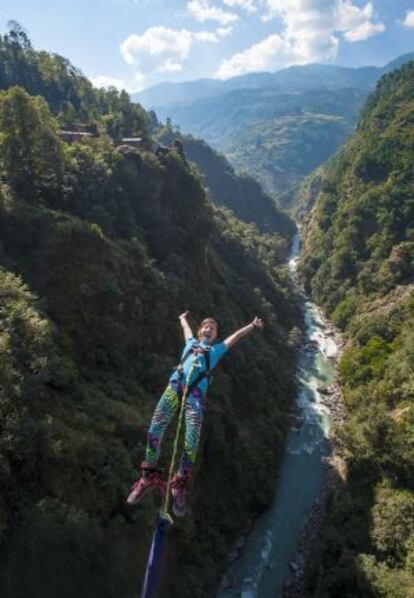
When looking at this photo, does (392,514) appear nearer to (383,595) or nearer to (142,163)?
(383,595)

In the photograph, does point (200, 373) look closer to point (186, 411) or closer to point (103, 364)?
point (186, 411)

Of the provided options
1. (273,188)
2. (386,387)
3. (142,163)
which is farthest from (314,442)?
(273,188)

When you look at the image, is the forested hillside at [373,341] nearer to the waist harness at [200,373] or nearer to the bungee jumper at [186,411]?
the bungee jumper at [186,411]

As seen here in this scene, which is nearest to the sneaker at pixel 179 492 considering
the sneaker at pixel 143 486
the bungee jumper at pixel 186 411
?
the bungee jumper at pixel 186 411

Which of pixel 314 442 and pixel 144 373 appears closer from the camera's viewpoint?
pixel 144 373

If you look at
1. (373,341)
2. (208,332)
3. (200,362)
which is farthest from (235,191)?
(200,362)

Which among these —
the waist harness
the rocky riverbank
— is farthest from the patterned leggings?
the rocky riverbank
